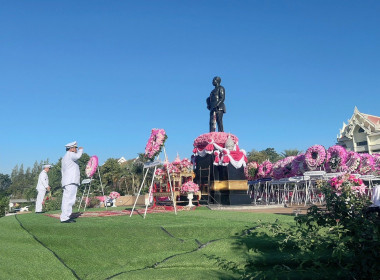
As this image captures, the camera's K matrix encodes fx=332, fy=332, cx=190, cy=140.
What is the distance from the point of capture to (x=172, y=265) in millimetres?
5621

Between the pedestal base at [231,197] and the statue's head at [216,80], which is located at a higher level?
the statue's head at [216,80]

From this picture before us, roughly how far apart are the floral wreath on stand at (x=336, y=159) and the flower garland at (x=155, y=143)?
13.8 m

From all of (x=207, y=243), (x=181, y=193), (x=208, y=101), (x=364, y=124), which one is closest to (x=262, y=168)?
(x=208, y=101)

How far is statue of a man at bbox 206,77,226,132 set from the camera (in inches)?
740

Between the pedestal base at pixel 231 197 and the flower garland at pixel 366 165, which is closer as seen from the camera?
the pedestal base at pixel 231 197

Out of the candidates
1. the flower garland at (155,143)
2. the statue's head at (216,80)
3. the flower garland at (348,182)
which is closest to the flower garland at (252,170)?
the statue's head at (216,80)

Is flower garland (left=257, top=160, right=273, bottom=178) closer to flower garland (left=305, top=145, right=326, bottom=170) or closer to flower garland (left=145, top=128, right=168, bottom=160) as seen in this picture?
Answer: flower garland (left=305, top=145, right=326, bottom=170)

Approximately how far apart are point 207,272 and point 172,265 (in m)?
0.70

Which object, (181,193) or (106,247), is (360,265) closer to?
(106,247)

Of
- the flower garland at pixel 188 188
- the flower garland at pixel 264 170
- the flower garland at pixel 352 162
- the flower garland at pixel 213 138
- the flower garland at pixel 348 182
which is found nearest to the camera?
the flower garland at pixel 348 182

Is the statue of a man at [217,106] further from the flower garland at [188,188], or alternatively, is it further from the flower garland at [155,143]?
the flower garland at [155,143]

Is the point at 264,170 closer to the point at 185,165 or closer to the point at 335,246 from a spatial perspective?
the point at 185,165

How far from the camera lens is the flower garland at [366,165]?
936 inches

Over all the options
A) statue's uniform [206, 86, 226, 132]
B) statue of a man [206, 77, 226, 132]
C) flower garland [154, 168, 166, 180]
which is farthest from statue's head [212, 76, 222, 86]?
flower garland [154, 168, 166, 180]
